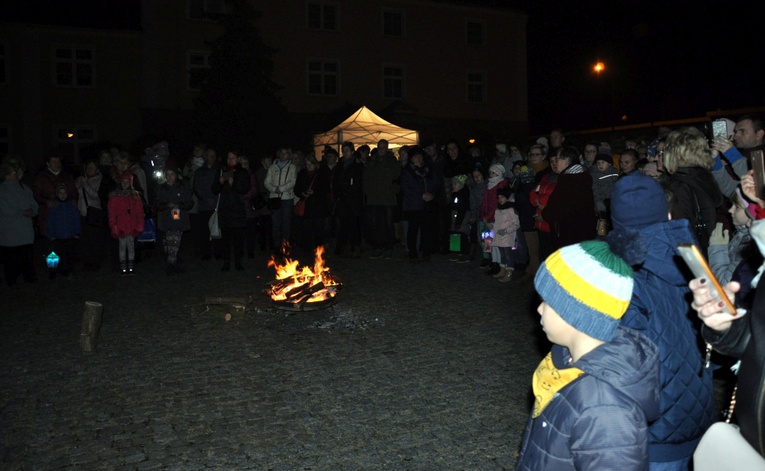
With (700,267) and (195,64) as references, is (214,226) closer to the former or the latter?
(700,267)

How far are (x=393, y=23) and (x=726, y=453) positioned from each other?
3573cm

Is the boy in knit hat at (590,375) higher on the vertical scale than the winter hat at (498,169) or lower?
lower

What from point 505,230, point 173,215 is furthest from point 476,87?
point 173,215

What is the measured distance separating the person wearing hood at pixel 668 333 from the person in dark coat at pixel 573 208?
517 centimetres

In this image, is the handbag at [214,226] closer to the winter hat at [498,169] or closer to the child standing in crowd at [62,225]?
the child standing in crowd at [62,225]

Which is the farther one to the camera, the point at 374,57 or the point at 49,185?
the point at 374,57

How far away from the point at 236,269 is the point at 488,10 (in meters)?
29.9

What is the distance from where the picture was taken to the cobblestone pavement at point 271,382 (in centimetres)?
455

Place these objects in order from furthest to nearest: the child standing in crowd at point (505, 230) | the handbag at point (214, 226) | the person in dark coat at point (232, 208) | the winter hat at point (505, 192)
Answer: the handbag at point (214, 226)
the person in dark coat at point (232, 208)
the winter hat at point (505, 192)
the child standing in crowd at point (505, 230)

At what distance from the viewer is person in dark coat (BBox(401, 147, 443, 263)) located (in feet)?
43.2

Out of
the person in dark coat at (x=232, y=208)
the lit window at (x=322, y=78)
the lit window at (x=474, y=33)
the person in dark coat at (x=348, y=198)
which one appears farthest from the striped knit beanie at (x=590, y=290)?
the lit window at (x=474, y=33)

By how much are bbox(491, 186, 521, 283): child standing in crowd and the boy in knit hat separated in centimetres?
863

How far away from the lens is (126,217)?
11.9 metres

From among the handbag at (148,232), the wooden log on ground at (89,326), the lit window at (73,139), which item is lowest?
the wooden log on ground at (89,326)
